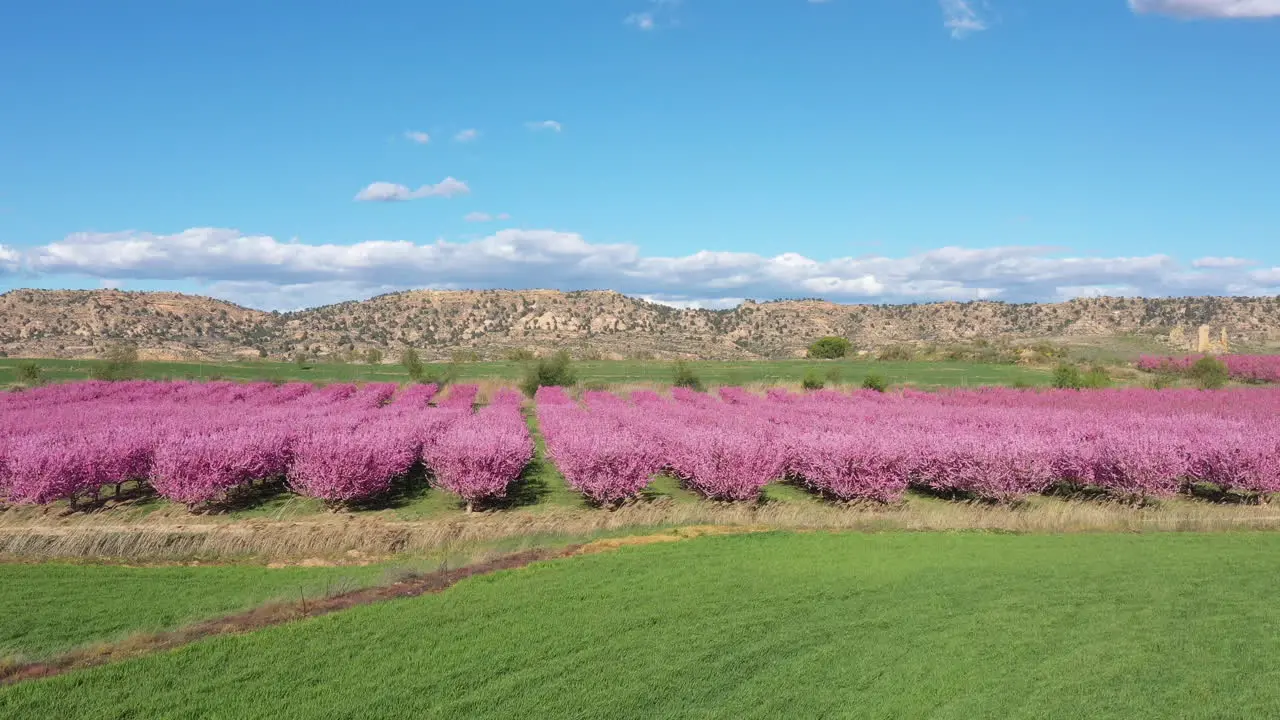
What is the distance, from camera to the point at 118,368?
53.8m

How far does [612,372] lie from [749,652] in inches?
2592

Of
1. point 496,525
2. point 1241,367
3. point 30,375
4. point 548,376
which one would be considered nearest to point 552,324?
point 548,376

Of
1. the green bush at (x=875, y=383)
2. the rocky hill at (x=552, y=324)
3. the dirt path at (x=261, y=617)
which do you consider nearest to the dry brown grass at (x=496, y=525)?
the dirt path at (x=261, y=617)

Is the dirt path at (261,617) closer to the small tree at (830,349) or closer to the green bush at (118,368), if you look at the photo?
the green bush at (118,368)

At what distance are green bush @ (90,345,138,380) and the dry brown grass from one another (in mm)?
44352

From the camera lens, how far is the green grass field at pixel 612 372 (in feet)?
196

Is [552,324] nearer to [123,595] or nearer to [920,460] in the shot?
[920,460]

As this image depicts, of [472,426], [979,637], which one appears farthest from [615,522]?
[979,637]

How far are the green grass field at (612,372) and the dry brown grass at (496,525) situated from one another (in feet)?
131

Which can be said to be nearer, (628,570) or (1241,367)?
(628,570)

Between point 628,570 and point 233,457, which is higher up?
point 233,457

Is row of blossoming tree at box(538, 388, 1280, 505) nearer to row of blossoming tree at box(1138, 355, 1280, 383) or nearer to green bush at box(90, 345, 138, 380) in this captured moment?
green bush at box(90, 345, 138, 380)

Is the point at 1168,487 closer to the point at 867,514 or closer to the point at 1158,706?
the point at 867,514

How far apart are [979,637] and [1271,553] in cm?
797
